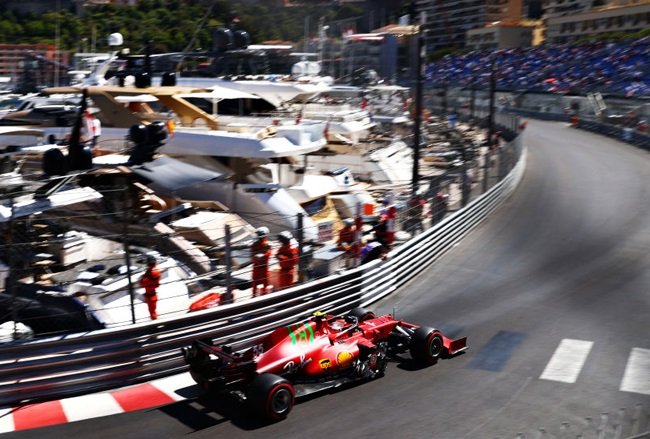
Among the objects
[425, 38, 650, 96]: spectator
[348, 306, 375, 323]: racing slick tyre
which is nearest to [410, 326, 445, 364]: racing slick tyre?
[348, 306, 375, 323]: racing slick tyre

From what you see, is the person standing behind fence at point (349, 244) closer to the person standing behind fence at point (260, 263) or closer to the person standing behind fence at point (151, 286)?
the person standing behind fence at point (260, 263)

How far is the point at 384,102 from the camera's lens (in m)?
42.5

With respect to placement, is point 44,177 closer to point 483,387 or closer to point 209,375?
point 209,375

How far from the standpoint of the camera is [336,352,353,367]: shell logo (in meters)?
9.99

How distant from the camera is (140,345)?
9.86 metres

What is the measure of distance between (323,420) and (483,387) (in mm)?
2273

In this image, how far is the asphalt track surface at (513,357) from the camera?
891cm

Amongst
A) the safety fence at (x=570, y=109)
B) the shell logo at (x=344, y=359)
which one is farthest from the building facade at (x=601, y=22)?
the shell logo at (x=344, y=359)

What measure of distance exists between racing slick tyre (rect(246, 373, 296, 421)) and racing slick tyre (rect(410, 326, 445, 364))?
2.26m

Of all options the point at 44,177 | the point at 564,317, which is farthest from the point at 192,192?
the point at 564,317

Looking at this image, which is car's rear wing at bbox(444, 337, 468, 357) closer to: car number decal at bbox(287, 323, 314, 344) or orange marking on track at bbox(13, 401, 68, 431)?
car number decal at bbox(287, 323, 314, 344)

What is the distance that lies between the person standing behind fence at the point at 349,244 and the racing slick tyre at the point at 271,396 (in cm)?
444

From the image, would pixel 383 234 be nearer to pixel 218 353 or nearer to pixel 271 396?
pixel 218 353

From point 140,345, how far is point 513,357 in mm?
5091
